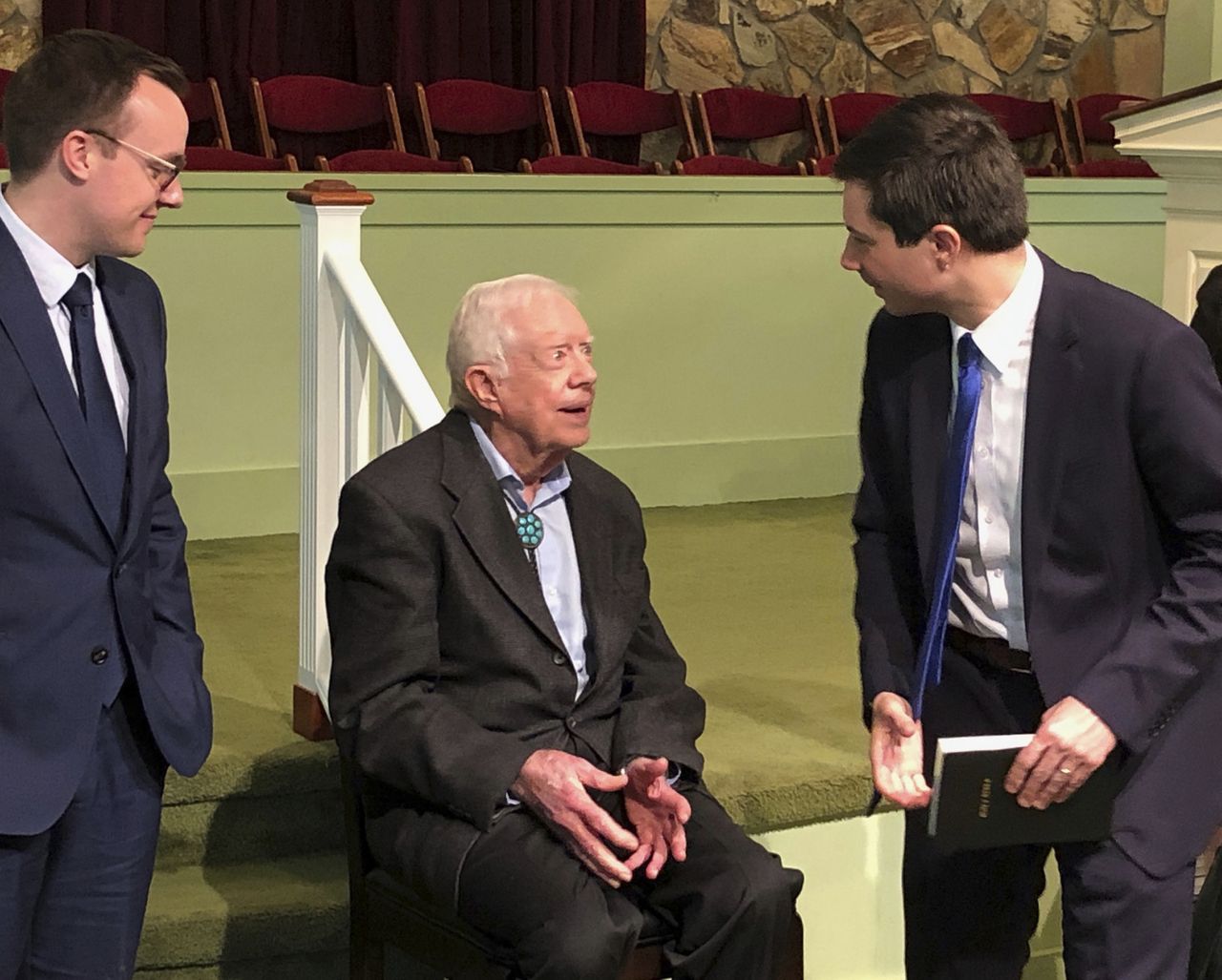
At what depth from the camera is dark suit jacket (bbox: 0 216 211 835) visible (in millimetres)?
2125

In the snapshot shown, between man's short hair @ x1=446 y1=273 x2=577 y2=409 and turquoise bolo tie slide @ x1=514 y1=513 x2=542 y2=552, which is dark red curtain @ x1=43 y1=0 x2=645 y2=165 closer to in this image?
man's short hair @ x1=446 y1=273 x2=577 y2=409

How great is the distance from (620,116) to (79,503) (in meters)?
5.30

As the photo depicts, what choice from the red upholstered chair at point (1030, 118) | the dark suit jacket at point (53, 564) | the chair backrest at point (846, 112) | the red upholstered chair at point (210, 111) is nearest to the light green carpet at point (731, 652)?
the dark suit jacket at point (53, 564)

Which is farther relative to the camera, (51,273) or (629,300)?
(629,300)

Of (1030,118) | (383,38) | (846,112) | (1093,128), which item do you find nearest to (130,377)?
(383,38)

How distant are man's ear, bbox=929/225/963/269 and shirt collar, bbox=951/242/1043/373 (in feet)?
0.31

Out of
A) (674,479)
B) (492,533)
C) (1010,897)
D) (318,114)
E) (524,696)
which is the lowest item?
(674,479)

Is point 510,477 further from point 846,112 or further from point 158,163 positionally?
point 846,112

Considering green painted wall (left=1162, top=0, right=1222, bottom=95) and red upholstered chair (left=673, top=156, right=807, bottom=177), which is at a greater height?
green painted wall (left=1162, top=0, right=1222, bottom=95)

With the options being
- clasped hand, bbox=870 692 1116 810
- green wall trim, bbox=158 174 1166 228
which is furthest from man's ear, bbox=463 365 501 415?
green wall trim, bbox=158 174 1166 228

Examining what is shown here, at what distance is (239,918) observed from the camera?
10.1 ft

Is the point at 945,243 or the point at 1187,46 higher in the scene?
the point at 1187,46

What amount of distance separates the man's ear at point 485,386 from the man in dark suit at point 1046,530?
1.95 ft

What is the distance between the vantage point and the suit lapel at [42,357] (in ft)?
6.97
